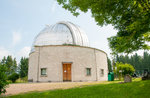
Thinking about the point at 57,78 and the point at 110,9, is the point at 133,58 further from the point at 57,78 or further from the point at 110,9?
the point at 110,9

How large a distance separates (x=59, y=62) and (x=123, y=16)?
37.1 feet

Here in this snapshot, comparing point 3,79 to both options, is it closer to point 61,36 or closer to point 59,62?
point 59,62

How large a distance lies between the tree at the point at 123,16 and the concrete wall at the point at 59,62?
8132 mm

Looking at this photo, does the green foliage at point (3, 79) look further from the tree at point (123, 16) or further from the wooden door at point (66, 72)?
the wooden door at point (66, 72)

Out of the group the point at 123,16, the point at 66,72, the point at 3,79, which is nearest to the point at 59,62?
the point at 66,72

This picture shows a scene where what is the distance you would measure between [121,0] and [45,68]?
13827 mm

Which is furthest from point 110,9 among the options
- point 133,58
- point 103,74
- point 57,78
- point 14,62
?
point 133,58

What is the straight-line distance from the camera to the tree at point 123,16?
7.89 meters

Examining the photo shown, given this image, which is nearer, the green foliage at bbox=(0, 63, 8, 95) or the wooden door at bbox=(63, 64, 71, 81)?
the green foliage at bbox=(0, 63, 8, 95)

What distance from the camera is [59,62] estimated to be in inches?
719

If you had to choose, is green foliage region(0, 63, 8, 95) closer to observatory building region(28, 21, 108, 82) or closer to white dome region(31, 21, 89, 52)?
observatory building region(28, 21, 108, 82)

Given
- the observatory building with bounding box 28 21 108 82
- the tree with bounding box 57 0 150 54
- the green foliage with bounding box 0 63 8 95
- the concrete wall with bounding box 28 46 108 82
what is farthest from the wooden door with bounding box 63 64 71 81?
the green foliage with bounding box 0 63 8 95

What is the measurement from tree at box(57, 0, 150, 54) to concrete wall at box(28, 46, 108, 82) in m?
8.13

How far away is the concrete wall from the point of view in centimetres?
1808
